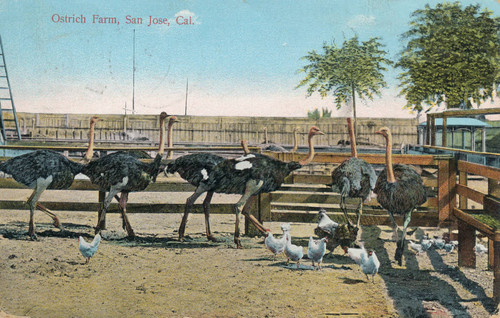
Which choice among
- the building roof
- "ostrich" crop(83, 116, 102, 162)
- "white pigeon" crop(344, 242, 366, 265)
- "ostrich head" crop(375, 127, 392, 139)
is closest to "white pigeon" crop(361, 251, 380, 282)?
"white pigeon" crop(344, 242, 366, 265)

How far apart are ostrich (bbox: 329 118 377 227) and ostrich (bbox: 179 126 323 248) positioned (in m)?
0.37

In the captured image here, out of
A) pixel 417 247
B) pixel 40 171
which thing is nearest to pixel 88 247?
pixel 40 171

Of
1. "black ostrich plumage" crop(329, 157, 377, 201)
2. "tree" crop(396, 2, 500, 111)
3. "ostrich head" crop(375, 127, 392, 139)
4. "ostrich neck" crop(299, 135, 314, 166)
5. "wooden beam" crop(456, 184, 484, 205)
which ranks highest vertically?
"tree" crop(396, 2, 500, 111)

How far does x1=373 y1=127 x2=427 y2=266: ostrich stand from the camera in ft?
15.3

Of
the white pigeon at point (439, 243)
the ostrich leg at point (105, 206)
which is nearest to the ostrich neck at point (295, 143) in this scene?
the white pigeon at point (439, 243)

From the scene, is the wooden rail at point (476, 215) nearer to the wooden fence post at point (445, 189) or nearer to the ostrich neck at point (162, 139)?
the wooden fence post at point (445, 189)

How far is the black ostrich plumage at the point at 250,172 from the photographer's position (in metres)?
5.00

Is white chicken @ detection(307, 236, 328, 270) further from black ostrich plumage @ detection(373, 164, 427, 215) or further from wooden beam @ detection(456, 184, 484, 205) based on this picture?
wooden beam @ detection(456, 184, 484, 205)

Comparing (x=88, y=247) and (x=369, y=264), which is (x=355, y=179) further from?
(x=88, y=247)

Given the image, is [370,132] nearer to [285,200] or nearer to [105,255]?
[285,200]

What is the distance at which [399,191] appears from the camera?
466cm

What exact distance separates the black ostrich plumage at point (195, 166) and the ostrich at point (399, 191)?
1750mm

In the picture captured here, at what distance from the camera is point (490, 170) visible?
177 inches

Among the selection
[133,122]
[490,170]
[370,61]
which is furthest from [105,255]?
[490,170]
